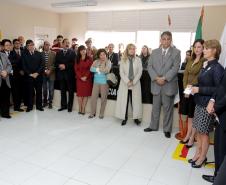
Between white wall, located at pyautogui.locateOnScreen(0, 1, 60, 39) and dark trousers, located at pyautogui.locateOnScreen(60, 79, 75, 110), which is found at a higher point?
white wall, located at pyautogui.locateOnScreen(0, 1, 60, 39)

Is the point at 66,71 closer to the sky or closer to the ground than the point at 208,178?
closer to the sky

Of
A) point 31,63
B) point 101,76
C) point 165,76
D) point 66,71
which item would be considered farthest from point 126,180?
point 31,63

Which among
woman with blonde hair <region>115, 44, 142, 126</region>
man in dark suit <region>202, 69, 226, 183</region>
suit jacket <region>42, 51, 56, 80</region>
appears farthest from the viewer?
suit jacket <region>42, 51, 56, 80</region>

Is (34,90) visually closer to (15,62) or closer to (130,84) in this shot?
(15,62)

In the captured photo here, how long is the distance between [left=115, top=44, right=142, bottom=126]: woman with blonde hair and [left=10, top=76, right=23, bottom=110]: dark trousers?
2096 mm

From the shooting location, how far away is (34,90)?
196 inches

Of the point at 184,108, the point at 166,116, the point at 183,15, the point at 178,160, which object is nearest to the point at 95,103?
the point at 166,116

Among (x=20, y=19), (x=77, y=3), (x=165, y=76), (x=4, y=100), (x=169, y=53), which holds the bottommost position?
(x=4, y=100)

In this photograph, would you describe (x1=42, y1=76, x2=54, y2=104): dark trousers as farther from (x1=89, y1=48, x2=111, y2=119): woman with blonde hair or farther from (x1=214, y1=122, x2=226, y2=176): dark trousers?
(x1=214, y1=122, x2=226, y2=176): dark trousers

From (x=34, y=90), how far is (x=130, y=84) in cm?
212

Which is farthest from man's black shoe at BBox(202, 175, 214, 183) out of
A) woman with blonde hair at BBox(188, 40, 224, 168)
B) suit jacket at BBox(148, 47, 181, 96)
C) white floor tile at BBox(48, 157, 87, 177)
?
suit jacket at BBox(148, 47, 181, 96)

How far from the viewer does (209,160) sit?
308cm

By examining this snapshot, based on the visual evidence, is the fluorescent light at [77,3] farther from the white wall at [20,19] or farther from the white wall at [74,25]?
the white wall at [74,25]

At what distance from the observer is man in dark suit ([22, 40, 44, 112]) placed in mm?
4688
